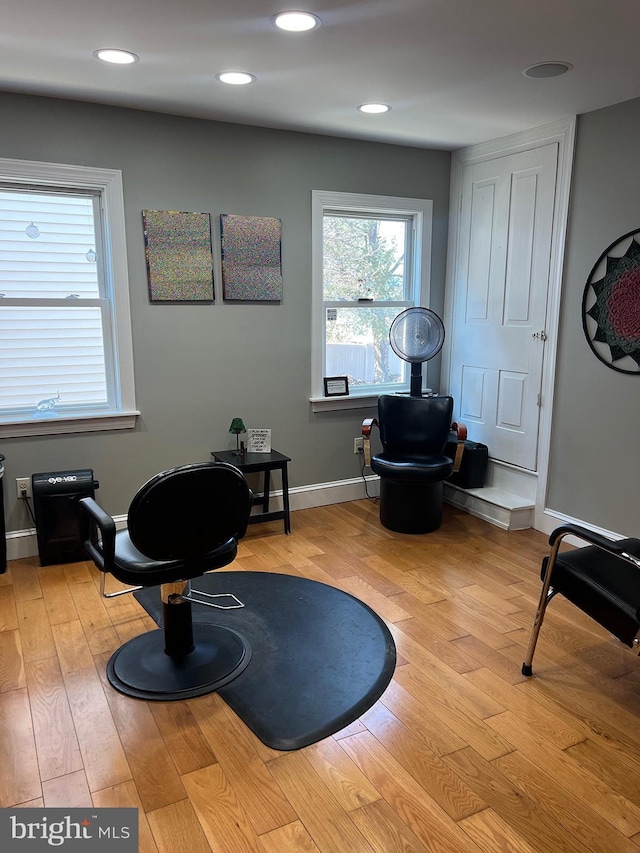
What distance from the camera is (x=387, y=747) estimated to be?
1.96m

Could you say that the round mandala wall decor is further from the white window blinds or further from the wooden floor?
the white window blinds

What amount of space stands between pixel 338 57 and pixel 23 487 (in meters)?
2.69

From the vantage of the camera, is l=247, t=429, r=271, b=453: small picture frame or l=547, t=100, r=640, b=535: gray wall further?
l=247, t=429, r=271, b=453: small picture frame

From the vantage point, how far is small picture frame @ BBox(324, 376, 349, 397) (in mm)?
4230

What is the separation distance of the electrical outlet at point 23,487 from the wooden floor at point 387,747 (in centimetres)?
60

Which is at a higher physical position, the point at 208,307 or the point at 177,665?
the point at 208,307

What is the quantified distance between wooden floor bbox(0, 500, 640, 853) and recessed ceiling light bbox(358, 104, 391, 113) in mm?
2580

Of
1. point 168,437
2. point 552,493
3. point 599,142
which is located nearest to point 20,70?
point 168,437

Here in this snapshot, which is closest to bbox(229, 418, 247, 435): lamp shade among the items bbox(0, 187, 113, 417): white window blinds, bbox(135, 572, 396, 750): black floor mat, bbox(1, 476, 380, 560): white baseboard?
bbox(1, 476, 380, 560): white baseboard

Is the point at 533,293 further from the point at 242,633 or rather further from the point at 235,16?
the point at 242,633

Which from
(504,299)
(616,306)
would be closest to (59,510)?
(504,299)

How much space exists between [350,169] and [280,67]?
4.59 ft

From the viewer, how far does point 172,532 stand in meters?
2.04

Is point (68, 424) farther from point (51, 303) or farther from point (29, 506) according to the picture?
point (51, 303)
